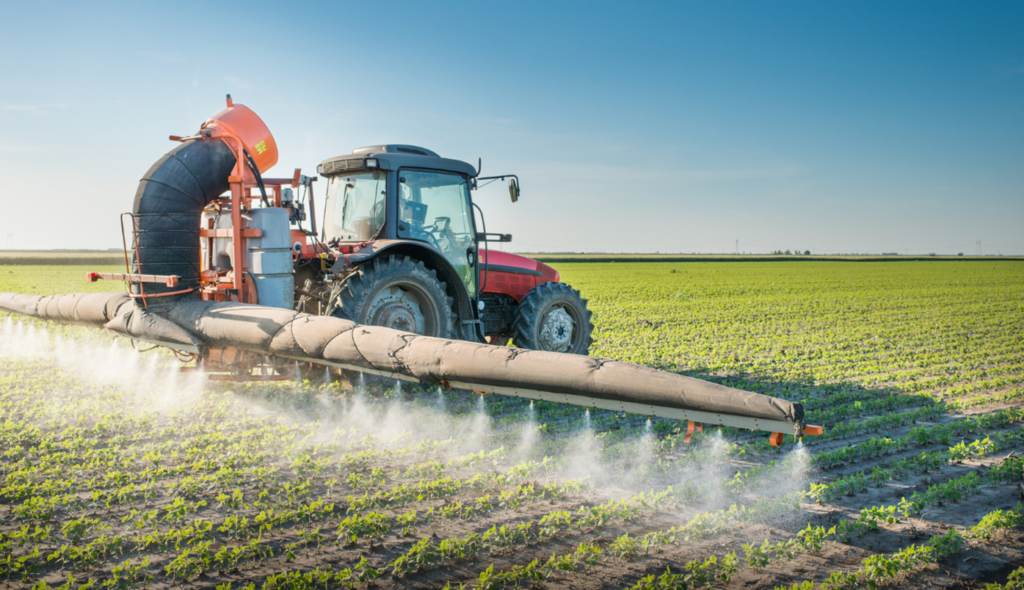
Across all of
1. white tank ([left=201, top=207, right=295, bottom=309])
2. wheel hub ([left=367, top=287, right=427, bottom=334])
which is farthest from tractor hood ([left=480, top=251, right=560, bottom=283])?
white tank ([left=201, top=207, right=295, bottom=309])

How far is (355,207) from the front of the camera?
24.4 feet

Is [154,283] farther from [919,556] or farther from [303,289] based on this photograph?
[919,556]

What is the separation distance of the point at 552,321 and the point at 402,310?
A: 107 inches

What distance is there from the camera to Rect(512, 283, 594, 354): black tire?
8.48 m

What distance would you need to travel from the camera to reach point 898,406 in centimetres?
707

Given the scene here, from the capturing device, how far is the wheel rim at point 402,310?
6.36 m

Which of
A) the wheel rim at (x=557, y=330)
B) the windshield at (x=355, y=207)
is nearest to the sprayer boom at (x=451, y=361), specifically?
the windshield at (x=355, y=207)

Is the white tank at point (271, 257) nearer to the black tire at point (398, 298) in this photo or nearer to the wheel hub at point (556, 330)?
the black tire at point (398, 298)

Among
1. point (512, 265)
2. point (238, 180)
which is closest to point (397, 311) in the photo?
point (238, 180)

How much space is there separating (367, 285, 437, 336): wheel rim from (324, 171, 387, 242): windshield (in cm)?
89

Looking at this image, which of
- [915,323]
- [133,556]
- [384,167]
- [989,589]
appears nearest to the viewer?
[989,589]

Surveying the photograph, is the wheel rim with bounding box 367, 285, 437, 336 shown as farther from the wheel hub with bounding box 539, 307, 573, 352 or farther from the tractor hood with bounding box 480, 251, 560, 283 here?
the wheel hub with bounding box 539, 307, 573, 352

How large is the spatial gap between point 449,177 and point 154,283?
10.8 ft

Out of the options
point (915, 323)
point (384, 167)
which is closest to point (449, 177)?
point (384, 167)
